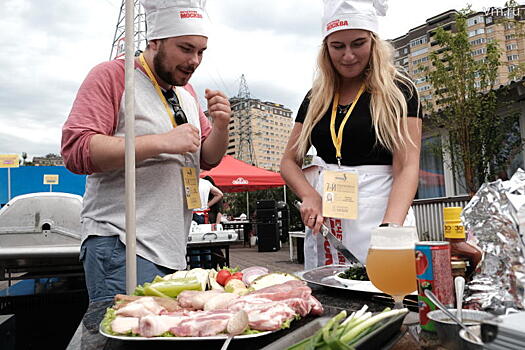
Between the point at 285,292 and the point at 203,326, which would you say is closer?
the point at 203,326

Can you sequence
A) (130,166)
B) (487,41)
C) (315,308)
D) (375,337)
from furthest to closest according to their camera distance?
(487,41), (130,166), (315,308), (375,337)

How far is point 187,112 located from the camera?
196 cm

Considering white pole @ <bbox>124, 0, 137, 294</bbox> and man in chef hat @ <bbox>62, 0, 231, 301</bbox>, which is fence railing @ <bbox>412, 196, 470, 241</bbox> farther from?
white pole @ <bbox>124, 0, 137, 294</bbox>

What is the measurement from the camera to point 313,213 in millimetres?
1769

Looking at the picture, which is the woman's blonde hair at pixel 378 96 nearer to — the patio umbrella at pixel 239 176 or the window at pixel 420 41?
the patio umbrella at pixel 239 176

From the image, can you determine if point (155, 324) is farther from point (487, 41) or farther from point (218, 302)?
point (487, 41)

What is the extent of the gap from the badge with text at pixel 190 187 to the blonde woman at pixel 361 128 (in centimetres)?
47

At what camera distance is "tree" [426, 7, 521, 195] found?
893 cm

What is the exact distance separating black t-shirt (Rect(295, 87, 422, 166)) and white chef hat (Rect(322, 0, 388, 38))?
0.31 meters

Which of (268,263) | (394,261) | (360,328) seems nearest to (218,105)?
(394,261)

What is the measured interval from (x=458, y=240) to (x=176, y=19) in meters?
1.36

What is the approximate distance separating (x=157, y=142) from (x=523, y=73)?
29.0ft

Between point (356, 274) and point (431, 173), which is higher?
point (431, 173)

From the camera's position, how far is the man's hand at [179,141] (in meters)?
1.50
